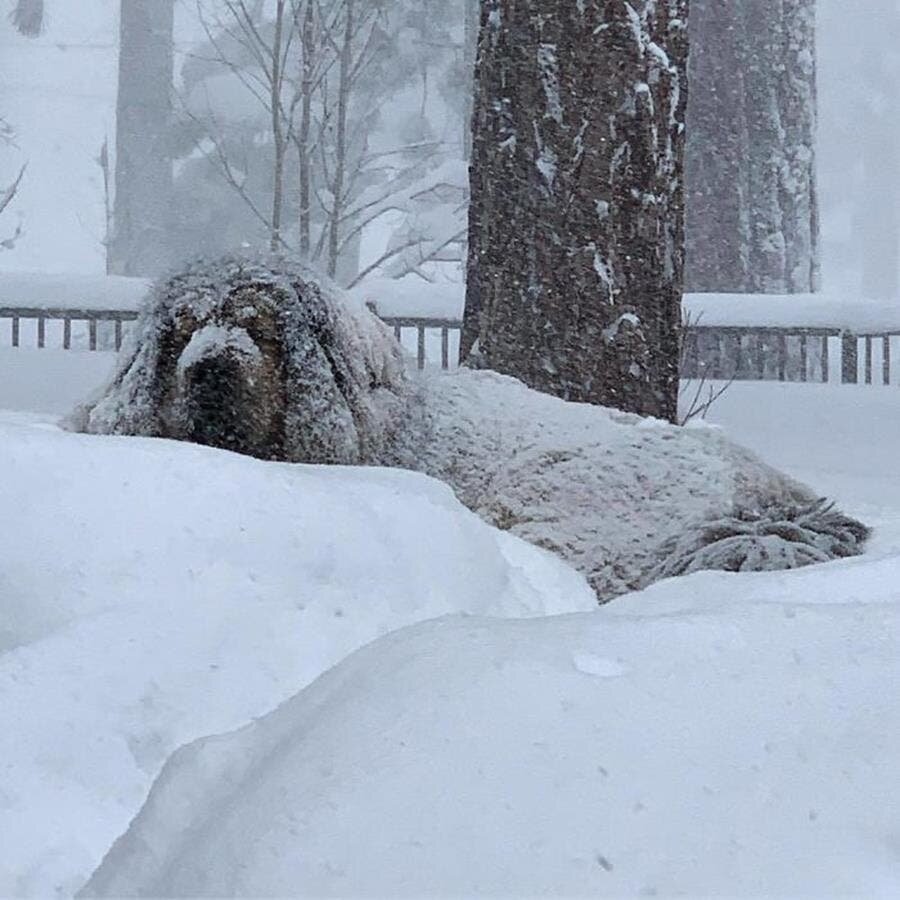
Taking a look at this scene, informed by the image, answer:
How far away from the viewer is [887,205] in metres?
40.4

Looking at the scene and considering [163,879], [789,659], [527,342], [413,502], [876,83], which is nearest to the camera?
[163,879]

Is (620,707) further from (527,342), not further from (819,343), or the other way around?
(819,343)

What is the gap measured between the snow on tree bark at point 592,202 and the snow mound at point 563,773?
13.7 ft

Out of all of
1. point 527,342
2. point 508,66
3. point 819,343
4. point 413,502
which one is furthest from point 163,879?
point 819,343

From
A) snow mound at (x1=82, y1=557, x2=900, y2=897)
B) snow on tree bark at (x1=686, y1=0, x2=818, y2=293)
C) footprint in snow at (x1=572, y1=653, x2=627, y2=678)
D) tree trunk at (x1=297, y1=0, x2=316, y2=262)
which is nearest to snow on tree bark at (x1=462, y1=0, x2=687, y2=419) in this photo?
snow mound at (x1=82, y1=557, x2=900, y2=897)

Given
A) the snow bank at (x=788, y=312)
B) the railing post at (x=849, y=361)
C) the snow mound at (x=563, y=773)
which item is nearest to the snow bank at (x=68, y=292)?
the snow bank at (x=788, y=312)

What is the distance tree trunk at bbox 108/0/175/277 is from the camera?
1019 inches

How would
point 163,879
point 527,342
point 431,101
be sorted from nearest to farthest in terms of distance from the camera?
1. point 163,879
2. point 527,342
3. point 431,101

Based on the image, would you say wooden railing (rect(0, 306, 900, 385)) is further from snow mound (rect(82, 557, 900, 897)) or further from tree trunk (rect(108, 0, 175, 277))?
tree trunk (rect(108, 0, 175, 277))

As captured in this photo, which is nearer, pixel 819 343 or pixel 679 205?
pixel 679 205

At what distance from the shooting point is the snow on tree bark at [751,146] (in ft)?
40.7

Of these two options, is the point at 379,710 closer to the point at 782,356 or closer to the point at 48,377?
the point at 48,377

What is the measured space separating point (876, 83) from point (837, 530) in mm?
38127

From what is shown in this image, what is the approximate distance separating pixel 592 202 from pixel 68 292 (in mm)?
7157
